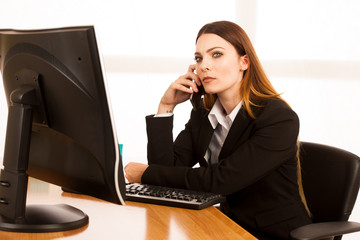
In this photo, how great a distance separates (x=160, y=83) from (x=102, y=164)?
2.20 metres

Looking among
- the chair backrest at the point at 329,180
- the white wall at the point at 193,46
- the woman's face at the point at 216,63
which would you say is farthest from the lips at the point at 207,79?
the white wall at the point at 193,46

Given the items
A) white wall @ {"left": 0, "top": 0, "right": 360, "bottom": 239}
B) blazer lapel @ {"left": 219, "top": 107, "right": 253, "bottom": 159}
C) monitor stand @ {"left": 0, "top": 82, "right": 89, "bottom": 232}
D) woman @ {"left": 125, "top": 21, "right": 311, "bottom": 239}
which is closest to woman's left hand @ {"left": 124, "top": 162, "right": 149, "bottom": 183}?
woman @ {"left": 125, "top": 21, "right": 311, "bottom": 239}

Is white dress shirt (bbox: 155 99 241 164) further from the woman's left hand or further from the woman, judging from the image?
the woman's left hand

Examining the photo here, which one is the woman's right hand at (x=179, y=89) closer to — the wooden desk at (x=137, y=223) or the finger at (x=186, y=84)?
the finger at (x=186, y=84)

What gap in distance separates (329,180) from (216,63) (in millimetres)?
638

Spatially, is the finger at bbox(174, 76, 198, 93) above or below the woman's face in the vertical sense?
below

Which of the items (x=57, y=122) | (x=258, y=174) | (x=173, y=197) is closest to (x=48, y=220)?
(x=57, y=122)

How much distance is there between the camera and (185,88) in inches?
80.6

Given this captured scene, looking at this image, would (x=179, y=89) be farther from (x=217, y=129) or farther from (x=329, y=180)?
(x=329, y=180)

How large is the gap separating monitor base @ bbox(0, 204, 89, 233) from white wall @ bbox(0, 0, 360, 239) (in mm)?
1957

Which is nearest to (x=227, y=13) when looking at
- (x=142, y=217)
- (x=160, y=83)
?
(x=160, y=83)

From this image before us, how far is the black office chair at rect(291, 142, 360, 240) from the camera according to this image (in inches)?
65.7

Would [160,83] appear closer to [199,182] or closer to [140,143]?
[140,143]

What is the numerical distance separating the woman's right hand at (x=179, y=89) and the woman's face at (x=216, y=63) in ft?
0.31
